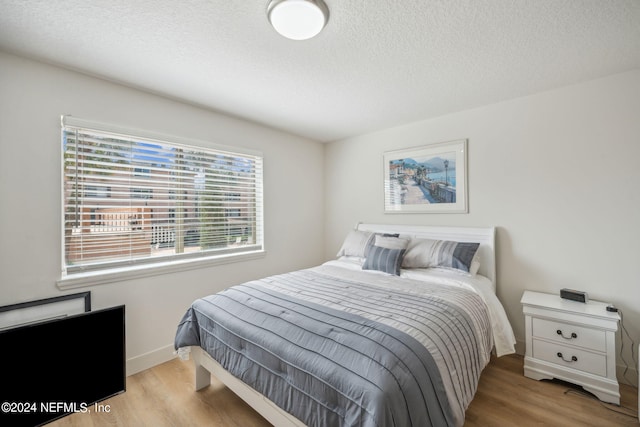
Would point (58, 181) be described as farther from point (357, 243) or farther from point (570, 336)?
point (570, 336)

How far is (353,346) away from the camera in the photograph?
129 cm

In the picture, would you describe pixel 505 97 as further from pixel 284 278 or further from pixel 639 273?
pixel 284 278

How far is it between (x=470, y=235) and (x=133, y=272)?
3207 mm

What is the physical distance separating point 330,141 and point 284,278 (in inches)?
95.4

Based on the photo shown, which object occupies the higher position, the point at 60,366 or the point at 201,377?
the point at 60,366

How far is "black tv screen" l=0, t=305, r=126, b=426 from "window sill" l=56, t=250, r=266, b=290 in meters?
1.44

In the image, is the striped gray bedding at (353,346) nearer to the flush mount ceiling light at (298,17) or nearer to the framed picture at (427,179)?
the framed picture at (427,179)

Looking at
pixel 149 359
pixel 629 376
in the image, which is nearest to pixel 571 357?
pixel 629 376

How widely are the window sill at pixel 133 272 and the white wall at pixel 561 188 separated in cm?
251

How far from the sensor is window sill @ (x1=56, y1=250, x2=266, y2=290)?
2025 millimetres

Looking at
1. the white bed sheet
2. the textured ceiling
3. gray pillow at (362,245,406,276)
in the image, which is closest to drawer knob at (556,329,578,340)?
the white bed sheet

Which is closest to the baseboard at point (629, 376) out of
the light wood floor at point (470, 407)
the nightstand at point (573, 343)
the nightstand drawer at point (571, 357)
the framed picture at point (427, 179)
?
the light wood floor at point (470, 407)

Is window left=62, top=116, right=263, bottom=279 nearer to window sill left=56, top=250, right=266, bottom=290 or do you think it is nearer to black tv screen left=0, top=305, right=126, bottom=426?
window sill left=56, top=250, right=266, bottom=290

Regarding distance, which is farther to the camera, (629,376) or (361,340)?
(629,376)
